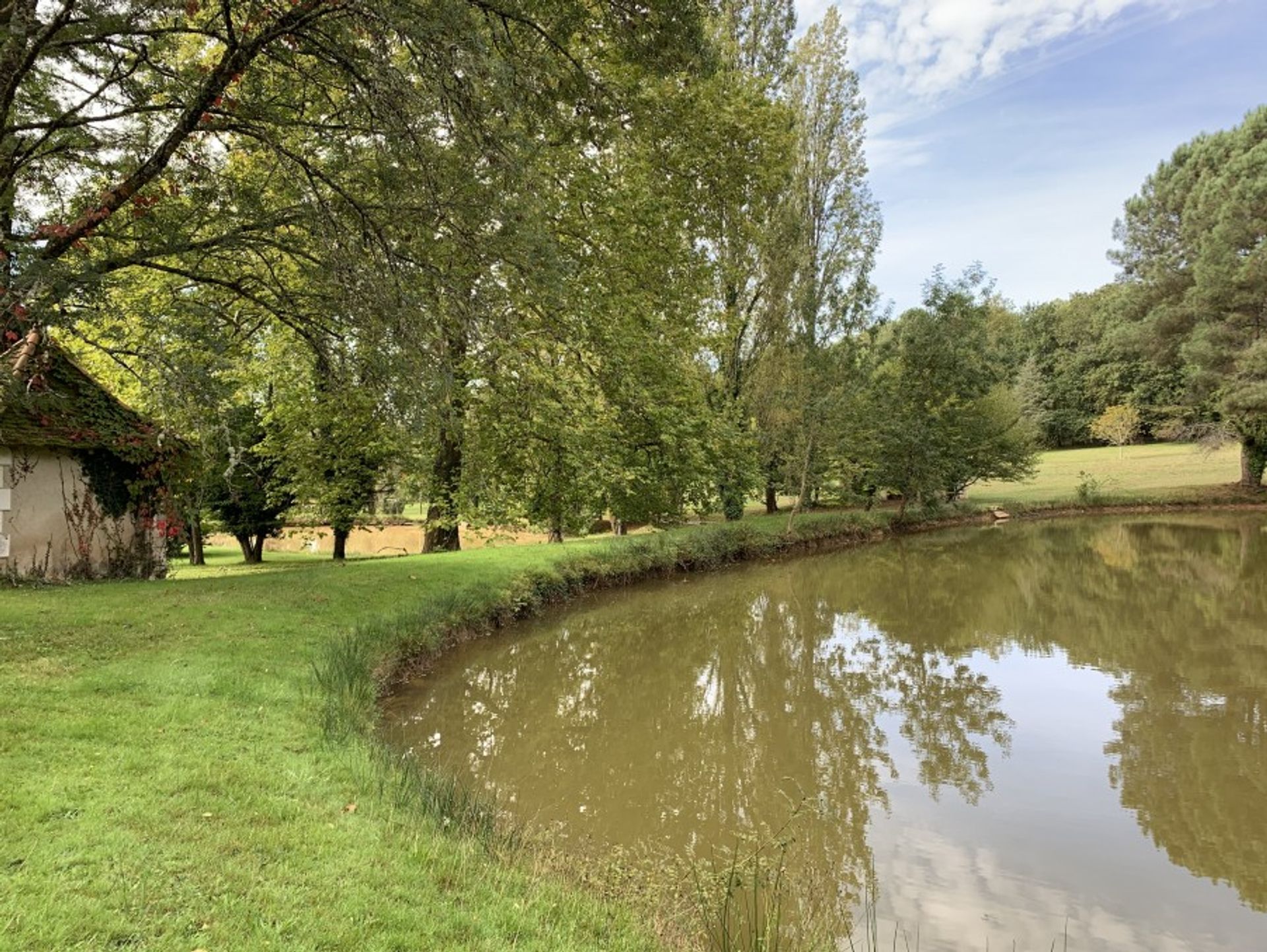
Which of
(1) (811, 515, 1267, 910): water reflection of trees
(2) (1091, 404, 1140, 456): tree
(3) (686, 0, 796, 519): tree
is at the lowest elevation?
(1) (811, 515, 1267, 910): water reflection of trees

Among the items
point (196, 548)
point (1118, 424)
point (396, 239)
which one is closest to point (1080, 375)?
point (1118, 424)

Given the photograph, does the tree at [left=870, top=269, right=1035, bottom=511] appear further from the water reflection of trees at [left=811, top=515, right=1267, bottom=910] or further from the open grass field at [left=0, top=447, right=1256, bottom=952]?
the open grass field at [left=0, top=447, right=1256, bottom=952]

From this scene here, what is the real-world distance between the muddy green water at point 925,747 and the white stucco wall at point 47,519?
21.8 ft

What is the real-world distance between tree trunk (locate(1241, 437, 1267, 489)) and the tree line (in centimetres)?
2571

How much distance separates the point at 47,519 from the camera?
36.1 ft

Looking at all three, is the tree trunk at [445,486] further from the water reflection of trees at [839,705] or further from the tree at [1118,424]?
the tree at [1118,424]

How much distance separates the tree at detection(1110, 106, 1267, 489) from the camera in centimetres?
2753

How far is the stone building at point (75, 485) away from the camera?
10.3m

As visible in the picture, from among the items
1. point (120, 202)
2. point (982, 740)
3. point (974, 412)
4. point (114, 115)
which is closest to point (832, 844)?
point (982, 740)

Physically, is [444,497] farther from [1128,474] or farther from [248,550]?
[1128,474]

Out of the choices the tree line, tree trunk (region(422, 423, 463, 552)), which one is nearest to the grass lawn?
the tree line

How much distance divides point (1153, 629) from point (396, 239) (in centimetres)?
1282

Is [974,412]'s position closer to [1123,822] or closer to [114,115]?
[1123,822]

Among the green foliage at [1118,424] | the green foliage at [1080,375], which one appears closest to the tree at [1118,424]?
the green foliage at [1118,424]
